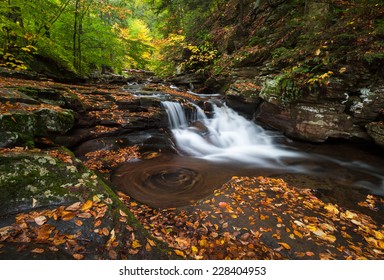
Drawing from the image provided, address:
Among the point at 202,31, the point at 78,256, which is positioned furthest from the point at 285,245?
the point at 202,31

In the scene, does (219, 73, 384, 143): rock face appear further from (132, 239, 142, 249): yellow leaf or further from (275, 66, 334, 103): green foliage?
(132, 239, 142, 249): yellow leaf

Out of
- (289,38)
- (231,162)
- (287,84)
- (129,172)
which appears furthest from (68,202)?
(289,38)

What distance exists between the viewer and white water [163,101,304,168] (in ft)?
24.5

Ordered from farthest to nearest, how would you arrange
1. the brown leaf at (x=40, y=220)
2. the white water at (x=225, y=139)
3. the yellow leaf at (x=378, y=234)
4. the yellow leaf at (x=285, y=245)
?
the white water at (x=225, y=139) → the yellow leaf at (x=378, y=234) → the yellow leaf at (x=285, y=245) → the brown leaf at (x=40, y=220)

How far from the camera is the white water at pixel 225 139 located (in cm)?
748

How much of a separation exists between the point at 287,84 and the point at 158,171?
18.6ft

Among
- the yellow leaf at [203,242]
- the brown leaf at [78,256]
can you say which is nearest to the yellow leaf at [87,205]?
the brown leaf at [78,256]

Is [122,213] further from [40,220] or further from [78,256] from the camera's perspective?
[40,220]

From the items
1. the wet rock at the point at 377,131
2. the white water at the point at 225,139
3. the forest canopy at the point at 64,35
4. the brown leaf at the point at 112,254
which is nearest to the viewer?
the brown leaf at the point at 112,254

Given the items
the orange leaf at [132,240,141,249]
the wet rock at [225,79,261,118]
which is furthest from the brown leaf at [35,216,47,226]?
the wet rock at [225,79,261,118]

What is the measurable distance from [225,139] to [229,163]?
2327mm

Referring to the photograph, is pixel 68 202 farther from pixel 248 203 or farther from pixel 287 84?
pixel 287 84

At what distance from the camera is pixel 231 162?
6.99m

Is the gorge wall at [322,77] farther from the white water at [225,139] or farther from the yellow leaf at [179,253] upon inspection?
the yellow leaf at [179,253]
